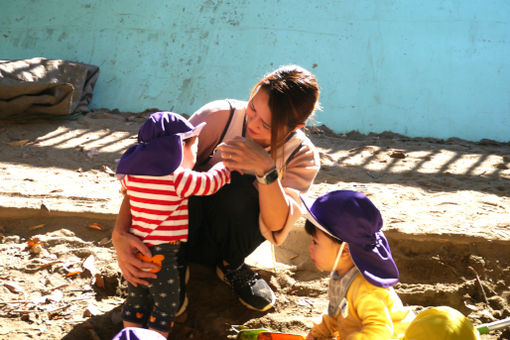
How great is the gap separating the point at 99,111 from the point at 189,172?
154 inches

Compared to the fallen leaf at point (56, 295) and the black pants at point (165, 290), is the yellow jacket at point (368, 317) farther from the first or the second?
the fallen leaf at point (56, 295)

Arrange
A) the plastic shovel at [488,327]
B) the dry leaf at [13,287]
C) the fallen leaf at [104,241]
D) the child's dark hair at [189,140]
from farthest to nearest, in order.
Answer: the fallen leaf at [104,241], the dry leaf at [13,287], the child's dark hair at [189,140], the plastic shovel at [488,327]

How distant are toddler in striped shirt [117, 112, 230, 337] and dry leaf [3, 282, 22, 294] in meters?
0.75

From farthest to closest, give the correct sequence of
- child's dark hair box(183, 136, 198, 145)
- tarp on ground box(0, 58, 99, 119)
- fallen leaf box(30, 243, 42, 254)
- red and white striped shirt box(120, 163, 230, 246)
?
tarp on ground box(0, 58, 99, 119) → fallen leaf box(30, 243, 42, 254) → child's dark hair box(183, 136, 198, 145) → red and white striped shirt box(120, 163, 230, 246)

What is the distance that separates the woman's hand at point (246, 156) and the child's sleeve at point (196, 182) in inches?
2.8

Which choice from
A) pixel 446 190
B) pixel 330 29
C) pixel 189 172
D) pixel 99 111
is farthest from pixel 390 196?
pixel 99 111

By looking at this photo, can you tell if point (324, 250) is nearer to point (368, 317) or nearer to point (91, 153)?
point (368, 317)

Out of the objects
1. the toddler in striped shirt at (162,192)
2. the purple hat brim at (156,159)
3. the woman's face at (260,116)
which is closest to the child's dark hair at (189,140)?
the toddler in striped shirt at (162,192)

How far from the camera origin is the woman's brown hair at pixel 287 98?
1.94 m

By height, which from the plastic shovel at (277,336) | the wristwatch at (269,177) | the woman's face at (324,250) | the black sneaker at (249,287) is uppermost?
the wristwatch at (269,177)

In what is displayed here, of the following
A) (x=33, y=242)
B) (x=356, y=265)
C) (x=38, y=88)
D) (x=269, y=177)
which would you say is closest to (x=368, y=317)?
(x=356, y=265)

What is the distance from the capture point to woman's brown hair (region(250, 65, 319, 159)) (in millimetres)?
1940

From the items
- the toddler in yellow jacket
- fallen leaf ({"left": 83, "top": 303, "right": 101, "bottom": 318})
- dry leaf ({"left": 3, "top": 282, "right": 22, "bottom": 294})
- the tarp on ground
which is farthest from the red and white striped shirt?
the tarp on ground

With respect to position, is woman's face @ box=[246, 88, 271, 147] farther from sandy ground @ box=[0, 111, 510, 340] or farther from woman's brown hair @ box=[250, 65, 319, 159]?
sandy ground @ box=[0, 111, 510, 340]
